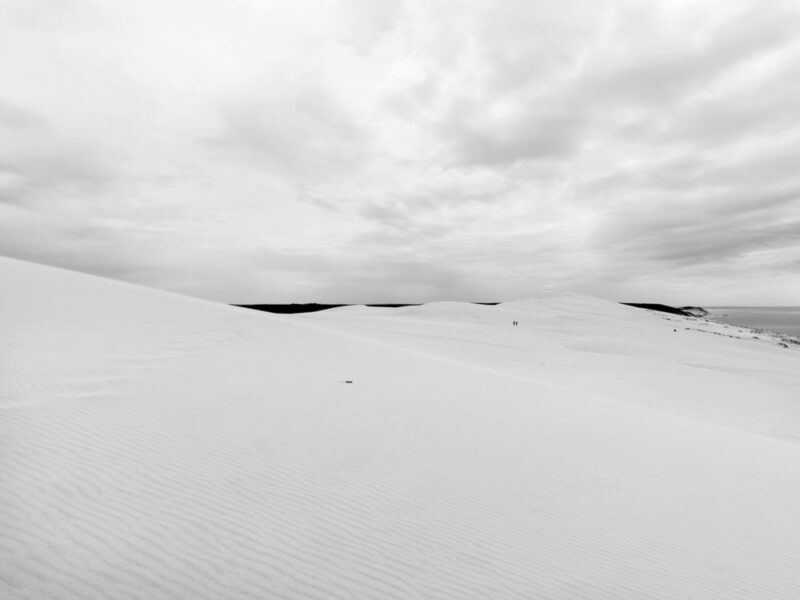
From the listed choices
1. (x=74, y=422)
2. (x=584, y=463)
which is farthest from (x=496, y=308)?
(x=74, y=422)

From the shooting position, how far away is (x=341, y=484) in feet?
10.9

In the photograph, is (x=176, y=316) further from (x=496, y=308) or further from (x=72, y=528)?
(x=496, y=308)

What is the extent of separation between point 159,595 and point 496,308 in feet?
110

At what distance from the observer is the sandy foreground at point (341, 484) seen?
2295mm

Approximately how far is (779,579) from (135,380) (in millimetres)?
6845

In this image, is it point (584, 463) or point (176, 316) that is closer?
point (584, 463)

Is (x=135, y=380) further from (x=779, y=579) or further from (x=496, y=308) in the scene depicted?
(x=496, y=308)

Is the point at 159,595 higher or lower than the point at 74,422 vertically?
lower

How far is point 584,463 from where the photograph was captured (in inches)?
184

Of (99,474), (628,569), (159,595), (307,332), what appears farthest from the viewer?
(307,332)

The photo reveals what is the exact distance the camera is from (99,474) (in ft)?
9.68

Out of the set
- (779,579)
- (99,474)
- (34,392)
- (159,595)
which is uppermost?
(34,392)

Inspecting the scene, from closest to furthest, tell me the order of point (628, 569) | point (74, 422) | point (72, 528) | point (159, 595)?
point (159, 595) → point (72, 528) → point (628, 569) → point (74, 422)

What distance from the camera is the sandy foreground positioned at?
2295 mm
